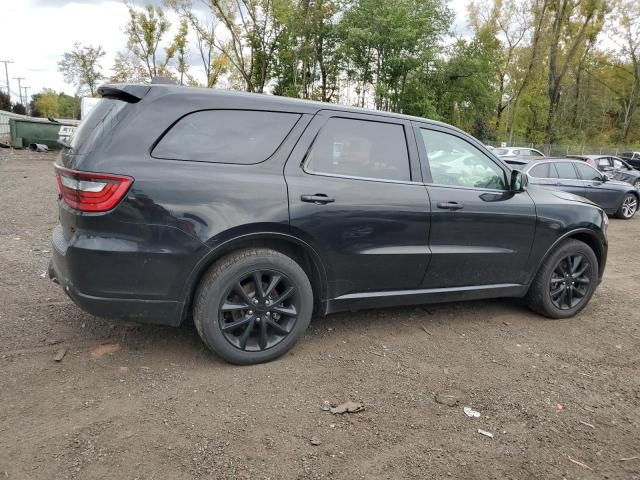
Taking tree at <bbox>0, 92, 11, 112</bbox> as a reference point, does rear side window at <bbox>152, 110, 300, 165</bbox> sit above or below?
below

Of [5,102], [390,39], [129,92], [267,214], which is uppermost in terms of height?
[390,39]

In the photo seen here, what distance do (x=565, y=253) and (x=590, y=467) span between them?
2.41 meters

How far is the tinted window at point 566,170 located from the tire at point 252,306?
969cm

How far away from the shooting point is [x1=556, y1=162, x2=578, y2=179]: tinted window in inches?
433

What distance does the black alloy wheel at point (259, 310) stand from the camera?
3.13 meters

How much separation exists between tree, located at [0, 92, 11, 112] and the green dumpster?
139 feet

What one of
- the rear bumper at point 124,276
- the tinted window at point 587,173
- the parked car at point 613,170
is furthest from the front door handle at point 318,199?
the parked car at point 613,170

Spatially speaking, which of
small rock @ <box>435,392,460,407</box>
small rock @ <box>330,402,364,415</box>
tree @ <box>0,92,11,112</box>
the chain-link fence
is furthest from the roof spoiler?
tree @ <box>0,92,11,112</box>

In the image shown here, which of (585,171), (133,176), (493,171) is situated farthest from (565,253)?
(585,171)

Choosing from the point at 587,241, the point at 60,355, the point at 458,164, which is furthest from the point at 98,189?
the point at 587,241

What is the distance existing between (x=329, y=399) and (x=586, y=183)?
11.0m

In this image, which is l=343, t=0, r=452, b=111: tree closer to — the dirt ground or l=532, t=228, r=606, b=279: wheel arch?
l=532, t=228, r=606, b=279: wheel arch

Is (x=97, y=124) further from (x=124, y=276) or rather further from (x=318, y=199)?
(x=318, y=199)

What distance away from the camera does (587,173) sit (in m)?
11.6
